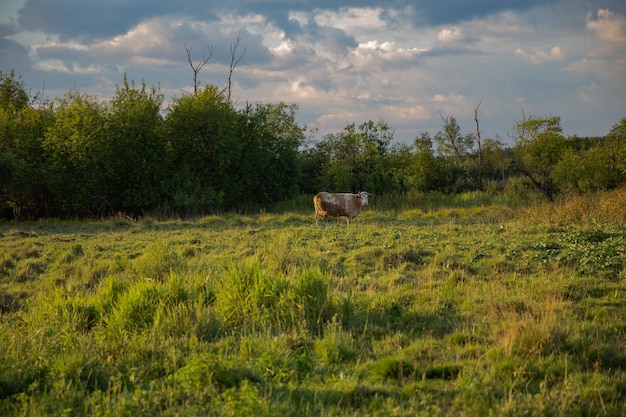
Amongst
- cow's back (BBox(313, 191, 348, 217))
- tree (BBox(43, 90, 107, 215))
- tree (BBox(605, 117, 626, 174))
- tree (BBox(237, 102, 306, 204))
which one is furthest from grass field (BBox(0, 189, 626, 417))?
tree (BBox(605, 117, 626, 174))

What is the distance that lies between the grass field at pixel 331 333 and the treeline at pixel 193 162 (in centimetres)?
1682

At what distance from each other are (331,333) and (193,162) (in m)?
26.6

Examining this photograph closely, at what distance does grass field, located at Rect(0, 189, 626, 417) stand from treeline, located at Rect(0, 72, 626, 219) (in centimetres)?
1682

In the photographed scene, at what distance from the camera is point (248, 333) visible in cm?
691

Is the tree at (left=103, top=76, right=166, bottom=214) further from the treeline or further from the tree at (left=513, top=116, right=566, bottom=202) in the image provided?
the tree at (left=513, top=116, right=566, bottom=202)

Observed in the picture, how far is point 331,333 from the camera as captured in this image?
6574mm

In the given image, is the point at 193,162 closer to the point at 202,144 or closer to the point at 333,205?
the point at 202,144

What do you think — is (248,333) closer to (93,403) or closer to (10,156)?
(93,403)

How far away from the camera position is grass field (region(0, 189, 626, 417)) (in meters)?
4.99

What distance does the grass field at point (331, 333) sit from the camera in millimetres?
4988

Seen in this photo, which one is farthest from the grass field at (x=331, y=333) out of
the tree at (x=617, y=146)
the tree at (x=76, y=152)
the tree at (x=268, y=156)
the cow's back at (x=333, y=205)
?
the tree at (x=617, y=146)

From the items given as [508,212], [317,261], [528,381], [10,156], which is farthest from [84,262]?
[10,156]

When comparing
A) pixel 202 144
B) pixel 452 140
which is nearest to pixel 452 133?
pixel 452 140

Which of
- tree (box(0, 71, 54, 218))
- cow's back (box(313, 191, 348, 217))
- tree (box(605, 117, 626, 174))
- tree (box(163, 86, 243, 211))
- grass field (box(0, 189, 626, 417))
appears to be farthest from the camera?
tree (box(605, 117, 626, 174))
